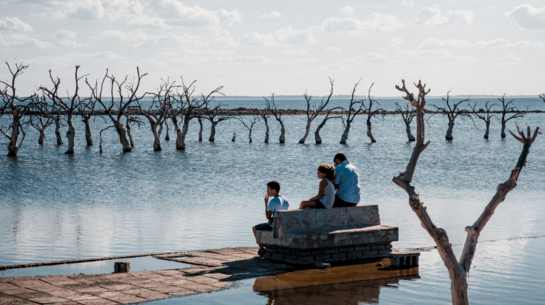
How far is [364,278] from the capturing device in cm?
752

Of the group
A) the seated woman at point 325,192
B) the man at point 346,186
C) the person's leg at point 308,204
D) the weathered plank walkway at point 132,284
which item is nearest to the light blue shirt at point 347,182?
the man at point 346,186

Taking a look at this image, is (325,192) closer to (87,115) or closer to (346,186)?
(346,186)

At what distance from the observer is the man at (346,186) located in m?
8.47

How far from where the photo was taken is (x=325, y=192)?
27.0ft

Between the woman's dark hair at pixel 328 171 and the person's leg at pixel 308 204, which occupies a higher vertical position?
the woman's dark hair at pixel 328 171

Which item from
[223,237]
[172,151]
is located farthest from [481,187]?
[172,151]

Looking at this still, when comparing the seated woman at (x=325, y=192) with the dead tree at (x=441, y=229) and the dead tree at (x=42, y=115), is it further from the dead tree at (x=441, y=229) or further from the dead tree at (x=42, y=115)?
the dead tree at (x=42, y=115)

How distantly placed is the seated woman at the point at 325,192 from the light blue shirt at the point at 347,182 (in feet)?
0.71

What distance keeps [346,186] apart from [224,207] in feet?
26.1

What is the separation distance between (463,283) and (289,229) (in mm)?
3399

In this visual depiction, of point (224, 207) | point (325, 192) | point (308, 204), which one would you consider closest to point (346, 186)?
point (325, 192)

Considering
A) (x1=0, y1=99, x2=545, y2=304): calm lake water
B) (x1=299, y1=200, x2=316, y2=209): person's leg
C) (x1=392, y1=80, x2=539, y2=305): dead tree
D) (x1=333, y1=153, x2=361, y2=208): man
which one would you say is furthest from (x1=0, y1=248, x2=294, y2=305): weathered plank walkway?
(x1=392, y1=80, x2=539, y2=305): dead tree

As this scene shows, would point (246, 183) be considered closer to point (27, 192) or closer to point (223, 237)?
point (27, 192)

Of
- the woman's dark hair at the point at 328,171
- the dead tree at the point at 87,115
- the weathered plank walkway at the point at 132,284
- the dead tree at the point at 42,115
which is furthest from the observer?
the dead tree at the point at 87,115
